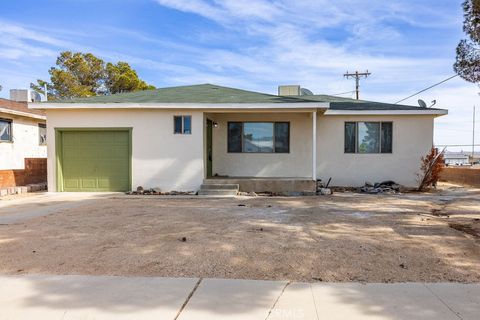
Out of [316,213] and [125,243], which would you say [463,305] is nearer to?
[125,243]

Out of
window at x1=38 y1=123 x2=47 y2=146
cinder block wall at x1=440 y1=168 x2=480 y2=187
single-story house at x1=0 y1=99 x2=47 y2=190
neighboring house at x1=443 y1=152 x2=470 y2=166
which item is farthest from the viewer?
neighboring house at x1=443 y1=152 x2=470 y2=166

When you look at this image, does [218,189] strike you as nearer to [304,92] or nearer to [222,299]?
[222,299]

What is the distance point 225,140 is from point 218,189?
2.71 m

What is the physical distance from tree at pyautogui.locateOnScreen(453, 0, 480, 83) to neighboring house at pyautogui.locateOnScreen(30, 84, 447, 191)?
12.4ft

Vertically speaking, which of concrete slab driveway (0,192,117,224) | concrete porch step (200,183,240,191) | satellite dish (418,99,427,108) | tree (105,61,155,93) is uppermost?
tree (105,61,155,93)

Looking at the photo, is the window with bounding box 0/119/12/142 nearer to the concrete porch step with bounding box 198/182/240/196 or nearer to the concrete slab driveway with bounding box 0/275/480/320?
the concrete porch step with bounding box 198/182/240/196

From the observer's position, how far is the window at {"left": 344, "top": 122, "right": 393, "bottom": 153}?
13516 mm

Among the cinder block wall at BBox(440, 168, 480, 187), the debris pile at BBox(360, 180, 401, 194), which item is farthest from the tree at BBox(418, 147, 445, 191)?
the cinder block wall at BBox(440, 168, 480, 187)

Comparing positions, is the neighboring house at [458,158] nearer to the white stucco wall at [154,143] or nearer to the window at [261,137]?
the window at [261,137]

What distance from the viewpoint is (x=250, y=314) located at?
3.01 metres

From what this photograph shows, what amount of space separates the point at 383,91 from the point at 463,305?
2797 cm

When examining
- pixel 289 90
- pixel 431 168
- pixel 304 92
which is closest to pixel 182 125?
pixel 289 90

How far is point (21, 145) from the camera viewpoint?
1427 cm

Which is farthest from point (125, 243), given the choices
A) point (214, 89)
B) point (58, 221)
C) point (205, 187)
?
point (214, 89)
